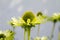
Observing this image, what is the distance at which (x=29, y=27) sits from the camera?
0.82 m

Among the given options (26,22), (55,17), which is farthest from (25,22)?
(55,17)

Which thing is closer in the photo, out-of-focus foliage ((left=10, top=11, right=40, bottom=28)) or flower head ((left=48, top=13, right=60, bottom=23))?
out-of-focus foliage ((left=10, top=11, right=40, bottom=28))

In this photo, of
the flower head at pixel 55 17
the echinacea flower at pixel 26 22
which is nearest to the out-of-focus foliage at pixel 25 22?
the echinacea flower at pixel 26 22

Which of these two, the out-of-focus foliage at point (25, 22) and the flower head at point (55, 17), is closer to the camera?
the out-of-focus foliage at point (25, 22)

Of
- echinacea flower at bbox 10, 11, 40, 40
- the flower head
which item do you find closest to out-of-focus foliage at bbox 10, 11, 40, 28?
echinacea flower at bbox 10, 11, 40, 40

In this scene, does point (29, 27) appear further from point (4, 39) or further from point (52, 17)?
point (52, 17)

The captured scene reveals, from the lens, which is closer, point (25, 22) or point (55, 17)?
point (25, 22)

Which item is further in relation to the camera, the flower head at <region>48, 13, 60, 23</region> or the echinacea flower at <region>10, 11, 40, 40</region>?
the flower head at <region>48, 13, 60, 23</region>

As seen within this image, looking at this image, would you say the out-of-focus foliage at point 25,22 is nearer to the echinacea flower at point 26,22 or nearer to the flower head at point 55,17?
the echinacea flower at point 26,22

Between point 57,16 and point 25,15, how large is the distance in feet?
1.83

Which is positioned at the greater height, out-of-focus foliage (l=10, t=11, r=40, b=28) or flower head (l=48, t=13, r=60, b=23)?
out-of-focus foliage (l=10, t=11, r=40, b=28)

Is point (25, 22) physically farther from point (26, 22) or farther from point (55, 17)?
point (55, 17)

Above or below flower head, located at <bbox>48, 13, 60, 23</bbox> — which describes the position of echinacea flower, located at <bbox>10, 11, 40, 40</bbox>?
above

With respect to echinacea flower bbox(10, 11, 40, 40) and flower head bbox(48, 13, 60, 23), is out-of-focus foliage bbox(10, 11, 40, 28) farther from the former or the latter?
flower head bbox(48, 13, 60, 23)
